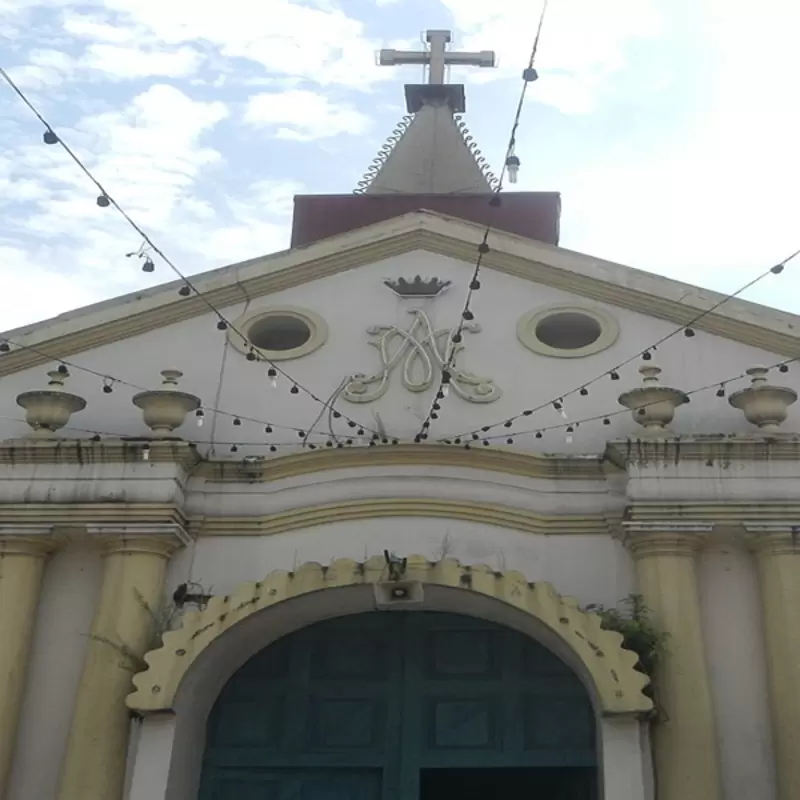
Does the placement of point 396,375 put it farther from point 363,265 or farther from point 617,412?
point 617,412

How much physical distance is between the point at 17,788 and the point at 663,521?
17.0ft

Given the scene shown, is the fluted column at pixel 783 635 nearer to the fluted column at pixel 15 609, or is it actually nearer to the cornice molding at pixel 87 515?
the cornice molding at pixel 87 515

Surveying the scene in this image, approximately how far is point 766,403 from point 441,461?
261 centimetres

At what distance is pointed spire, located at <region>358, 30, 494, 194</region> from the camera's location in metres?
17.1

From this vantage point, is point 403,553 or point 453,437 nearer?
point 403,553

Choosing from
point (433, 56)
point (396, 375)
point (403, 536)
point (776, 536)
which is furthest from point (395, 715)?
point (433, 56)

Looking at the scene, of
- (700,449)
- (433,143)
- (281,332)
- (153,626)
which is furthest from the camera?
(433,143)

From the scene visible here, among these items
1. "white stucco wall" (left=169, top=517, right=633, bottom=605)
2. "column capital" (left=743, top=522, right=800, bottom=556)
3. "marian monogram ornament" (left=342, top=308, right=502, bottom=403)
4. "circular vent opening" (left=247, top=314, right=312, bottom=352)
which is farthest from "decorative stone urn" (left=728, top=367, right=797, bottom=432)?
"circular vent opening" (left=247, top=314, right=312, bottom=352)

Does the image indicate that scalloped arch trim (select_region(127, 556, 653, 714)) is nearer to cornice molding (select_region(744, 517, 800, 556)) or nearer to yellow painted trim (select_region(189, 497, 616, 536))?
yellow painted trim (select_region(189, 497, 616, 536))

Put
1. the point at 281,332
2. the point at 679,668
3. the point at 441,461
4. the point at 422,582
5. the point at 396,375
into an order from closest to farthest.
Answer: the point at 679,668, the point at 422,582, the point at 441,461, the point at 396,375, the point at 281,332

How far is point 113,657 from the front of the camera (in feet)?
29.4

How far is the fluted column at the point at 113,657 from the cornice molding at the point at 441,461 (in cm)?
118

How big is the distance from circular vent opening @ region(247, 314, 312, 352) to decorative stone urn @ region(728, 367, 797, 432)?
3822 millimetres

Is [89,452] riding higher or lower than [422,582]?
higher
